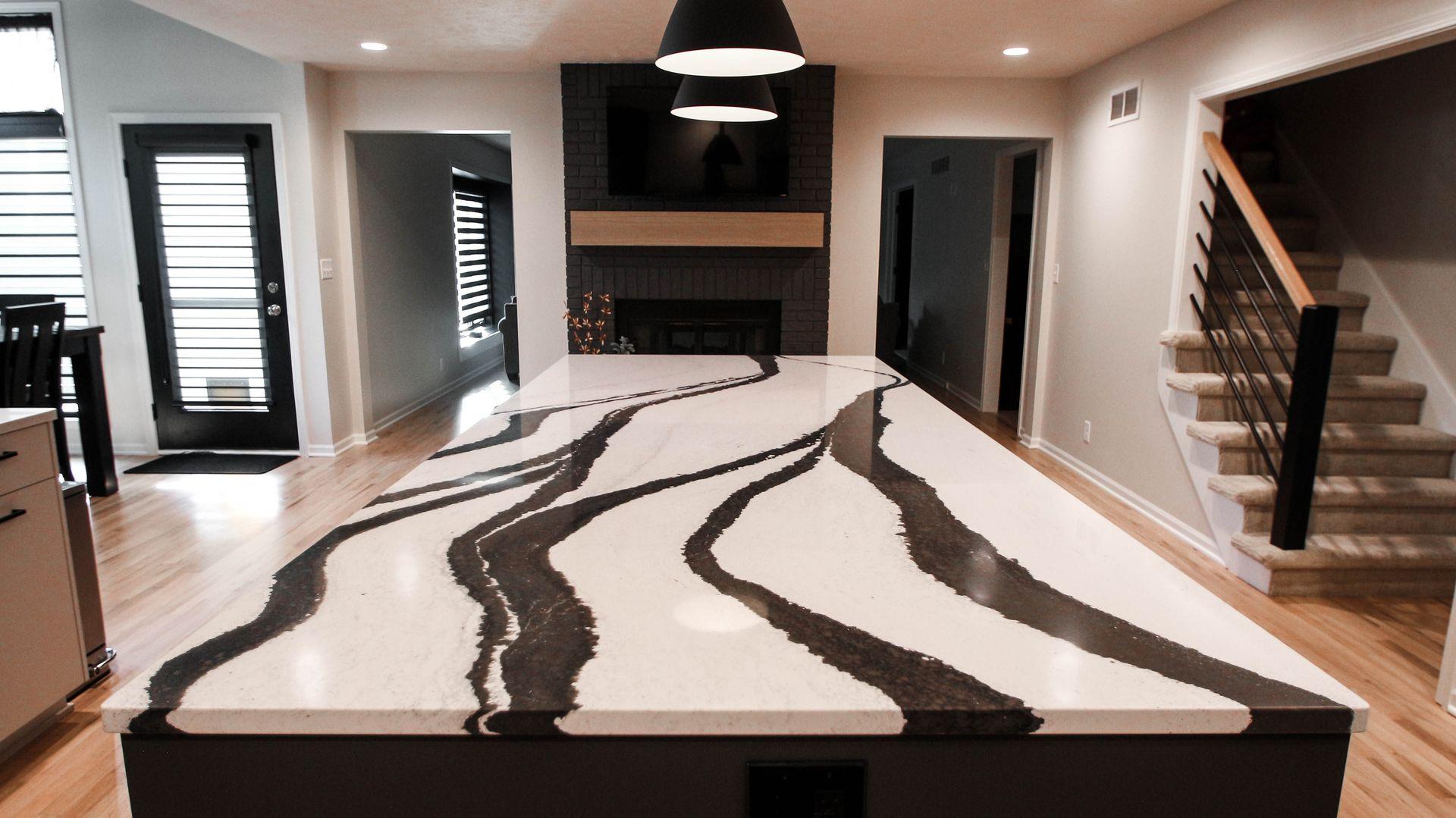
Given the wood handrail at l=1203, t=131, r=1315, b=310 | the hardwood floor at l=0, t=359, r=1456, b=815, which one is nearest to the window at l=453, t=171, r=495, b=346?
the hardwood floor at l=0, t=359, r=1456, b=815

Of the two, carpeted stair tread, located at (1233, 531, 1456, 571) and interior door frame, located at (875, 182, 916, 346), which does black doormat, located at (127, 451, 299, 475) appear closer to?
carpeted stair tread, located at (1233, 531, 1456, 571)

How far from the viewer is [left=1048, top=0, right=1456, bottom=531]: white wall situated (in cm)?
322

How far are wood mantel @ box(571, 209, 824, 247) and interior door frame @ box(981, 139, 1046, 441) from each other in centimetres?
150

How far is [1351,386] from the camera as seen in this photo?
3.65 m

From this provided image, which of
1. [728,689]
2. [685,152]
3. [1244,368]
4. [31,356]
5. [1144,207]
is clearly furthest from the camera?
[685,152]

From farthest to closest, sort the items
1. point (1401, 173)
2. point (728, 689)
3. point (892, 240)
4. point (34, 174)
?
point (892, 240)
point (34, 174)
point (1401, 173)
point (728, 689)

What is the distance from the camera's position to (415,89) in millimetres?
5160

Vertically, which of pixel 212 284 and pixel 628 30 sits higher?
pixel 628 30

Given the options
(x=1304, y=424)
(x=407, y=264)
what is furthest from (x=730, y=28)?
(x=407, y=264)

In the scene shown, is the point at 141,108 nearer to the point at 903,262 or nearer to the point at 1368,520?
the point at 1368,520

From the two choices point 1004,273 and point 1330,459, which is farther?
point 1004,273

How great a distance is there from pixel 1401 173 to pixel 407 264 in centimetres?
601

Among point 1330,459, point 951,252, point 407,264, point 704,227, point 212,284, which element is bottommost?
point 1330,459

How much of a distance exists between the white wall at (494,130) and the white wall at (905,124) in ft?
5.75
